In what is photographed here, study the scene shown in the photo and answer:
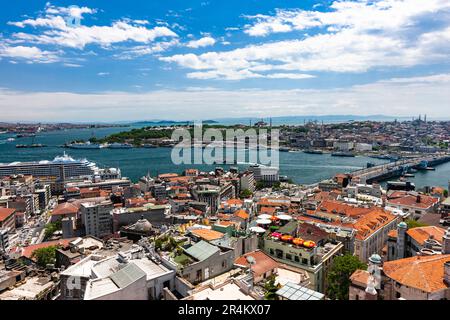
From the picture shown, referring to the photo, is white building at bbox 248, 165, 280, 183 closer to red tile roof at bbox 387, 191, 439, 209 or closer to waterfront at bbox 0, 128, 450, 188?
waterfront at bbox 0, 128, 450, 188

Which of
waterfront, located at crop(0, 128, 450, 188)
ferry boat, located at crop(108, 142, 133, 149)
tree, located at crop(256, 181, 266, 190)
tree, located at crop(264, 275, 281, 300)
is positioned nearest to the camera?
tree, located at crop(264, 275, 281, 300)

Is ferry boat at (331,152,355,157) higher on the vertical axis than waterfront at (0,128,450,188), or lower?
higher

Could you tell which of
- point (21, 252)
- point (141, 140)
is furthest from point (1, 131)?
point (21, 252)

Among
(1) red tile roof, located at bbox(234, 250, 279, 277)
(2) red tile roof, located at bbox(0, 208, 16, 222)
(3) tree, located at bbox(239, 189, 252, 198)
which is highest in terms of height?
(1) red tile roof, located at bbox(234, 250, 279, 277)

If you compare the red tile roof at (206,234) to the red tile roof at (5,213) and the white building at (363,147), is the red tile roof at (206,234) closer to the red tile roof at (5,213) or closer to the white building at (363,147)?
the red tile roof at (5,213)

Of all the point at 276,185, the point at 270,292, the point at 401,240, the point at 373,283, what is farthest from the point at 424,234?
the point at 276,185

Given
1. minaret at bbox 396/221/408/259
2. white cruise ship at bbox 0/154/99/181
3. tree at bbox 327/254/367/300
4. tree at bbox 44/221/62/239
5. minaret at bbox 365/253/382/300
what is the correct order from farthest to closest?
1. white cruise ship at bbox 0/154/99/181
2. tree at bbox 44/221/62/239
3. minaret at bbox 396/221/408/259
4. tree at bbox 327/254/367/300
5. minaret at bbox 365/253/382/300

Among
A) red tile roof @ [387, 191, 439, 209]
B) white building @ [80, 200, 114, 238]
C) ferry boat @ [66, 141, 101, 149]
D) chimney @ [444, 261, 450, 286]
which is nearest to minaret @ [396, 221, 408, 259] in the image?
chimney @ [444, 261, 450, 286]

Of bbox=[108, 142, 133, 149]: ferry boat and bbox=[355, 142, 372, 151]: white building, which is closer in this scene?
bbox=[355, 142, 372, 151]: white building
